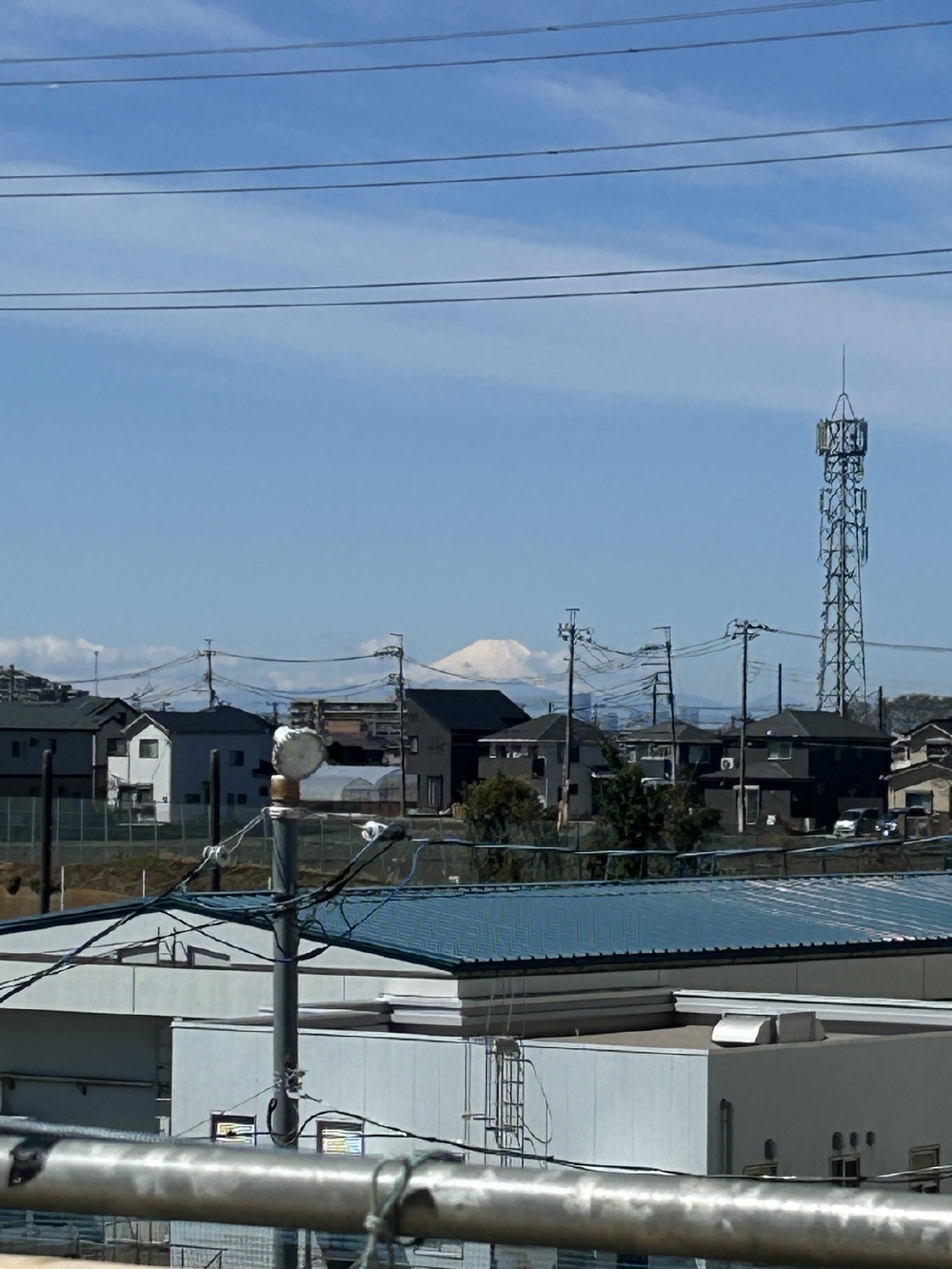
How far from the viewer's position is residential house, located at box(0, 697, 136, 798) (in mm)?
84250

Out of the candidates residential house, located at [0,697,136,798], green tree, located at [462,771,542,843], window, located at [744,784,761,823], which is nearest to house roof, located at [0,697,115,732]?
residential house, located at [0,697,136,798]

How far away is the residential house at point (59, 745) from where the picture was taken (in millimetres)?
84250

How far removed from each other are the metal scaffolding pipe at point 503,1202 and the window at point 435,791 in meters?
94.2

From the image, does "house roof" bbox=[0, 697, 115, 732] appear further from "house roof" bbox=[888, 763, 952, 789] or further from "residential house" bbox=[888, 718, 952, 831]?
"house roof" bbox=[888, 763, 952, 789]

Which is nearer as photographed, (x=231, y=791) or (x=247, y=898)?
(x=247, y=898)

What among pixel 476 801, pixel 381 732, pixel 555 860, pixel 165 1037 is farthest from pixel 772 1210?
pixel 381 732

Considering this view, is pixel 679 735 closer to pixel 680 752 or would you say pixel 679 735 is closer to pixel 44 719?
pixel 680 752

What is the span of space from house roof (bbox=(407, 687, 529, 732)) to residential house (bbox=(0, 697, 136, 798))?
16917mm

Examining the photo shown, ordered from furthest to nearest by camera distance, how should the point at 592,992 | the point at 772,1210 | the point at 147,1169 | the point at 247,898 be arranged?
1. the point at 247,898
2. the point at 592,992
3. the point at 147,1169
4. the point at 772,1210

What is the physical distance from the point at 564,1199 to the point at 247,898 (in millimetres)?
22510

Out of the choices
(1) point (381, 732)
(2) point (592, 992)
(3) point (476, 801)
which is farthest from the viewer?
(1) point (381, 732)

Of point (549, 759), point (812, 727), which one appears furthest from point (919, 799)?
point (549, 759)

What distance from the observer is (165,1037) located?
69.6 feet

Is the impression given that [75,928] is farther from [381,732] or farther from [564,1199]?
[381,732]
